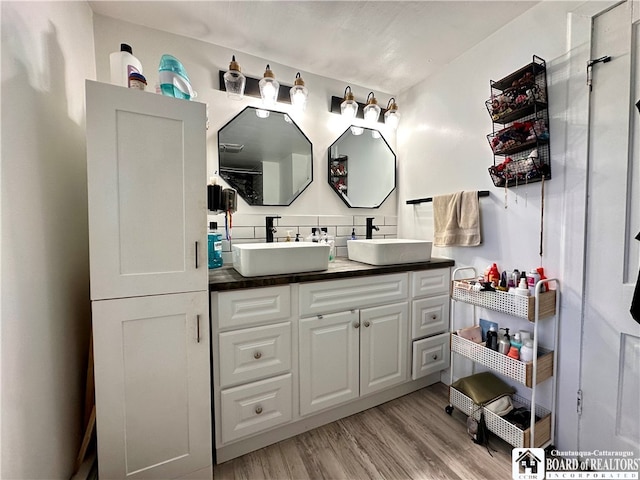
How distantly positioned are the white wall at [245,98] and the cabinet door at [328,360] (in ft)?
2.70

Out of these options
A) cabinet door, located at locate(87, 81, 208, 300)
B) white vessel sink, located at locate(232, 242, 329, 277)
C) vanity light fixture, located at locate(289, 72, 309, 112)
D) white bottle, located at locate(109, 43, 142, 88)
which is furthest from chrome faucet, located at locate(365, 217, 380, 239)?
white bottle, located at locate(109, 43, 142, 88)

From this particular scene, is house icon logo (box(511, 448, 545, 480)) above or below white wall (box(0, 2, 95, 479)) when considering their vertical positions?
below

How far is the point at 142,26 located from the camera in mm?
1506

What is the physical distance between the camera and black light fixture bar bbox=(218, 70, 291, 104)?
1.69 meters

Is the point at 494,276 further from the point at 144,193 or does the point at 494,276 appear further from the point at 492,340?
the point at 144,193

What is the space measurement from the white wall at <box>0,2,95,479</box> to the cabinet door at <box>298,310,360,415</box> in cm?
97

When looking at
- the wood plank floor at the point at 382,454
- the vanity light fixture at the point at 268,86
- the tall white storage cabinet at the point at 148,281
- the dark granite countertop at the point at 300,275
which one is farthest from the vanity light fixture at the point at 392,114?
the wood plank floor at the point at 382,454

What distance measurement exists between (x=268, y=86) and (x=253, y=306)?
1.31 m

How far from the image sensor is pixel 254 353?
1272 mm

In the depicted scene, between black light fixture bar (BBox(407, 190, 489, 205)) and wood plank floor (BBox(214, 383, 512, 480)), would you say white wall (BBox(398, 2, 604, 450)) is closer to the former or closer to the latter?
black light fixture bar (BBox(407, 190, 489, 205))

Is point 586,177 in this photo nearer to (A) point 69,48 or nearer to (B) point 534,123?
(B) point 534,123

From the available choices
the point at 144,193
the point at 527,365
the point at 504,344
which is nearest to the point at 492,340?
the point at 504,344

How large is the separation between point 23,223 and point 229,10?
4.39ft

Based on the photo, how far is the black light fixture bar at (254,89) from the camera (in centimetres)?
169
